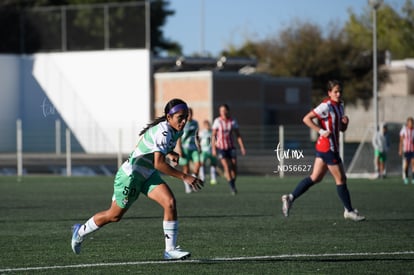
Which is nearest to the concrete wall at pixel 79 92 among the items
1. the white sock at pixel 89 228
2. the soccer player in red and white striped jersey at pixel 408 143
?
the soccer player in red and white striped jersey at pixel 408 143

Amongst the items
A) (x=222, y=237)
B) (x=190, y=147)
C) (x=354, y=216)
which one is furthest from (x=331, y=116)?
(x=190, y=147)

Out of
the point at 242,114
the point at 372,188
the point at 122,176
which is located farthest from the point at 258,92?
the point at 122,176

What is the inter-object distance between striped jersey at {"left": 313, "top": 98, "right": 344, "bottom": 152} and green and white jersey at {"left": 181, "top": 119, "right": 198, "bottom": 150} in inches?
382

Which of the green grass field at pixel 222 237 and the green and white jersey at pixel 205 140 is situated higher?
the green and white jersey at pixel 205 140

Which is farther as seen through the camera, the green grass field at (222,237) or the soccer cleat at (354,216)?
the soccer cleat at (354,216)

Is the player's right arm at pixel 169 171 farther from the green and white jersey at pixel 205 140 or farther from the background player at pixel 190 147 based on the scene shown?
the green and white jersey at pixel 205 140

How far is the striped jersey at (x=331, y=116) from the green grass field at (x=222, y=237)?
1.31 metres

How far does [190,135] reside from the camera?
2509 cm

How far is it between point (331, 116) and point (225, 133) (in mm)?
8319

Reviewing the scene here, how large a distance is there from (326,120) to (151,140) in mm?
5457

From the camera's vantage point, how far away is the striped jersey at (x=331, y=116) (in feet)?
48.1

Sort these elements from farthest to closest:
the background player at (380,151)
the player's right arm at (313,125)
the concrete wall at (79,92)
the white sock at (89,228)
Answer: the concrete wall at (79,92) → the background player at (380,151) → the player's right arm at (313,125) → the white sock at (89,228)

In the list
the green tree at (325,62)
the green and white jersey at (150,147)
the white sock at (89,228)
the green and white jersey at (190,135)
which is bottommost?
the white sock at (89,228)

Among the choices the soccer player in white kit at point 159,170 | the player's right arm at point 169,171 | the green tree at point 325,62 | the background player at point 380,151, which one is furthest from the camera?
the green tree at point 325,62
